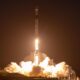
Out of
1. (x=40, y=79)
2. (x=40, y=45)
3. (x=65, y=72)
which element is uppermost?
(x=40, y=45)

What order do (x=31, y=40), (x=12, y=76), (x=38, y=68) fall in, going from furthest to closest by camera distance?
1. (x=31, y=40)
2. (x=38, y=68)
3. (x=12, y=76)

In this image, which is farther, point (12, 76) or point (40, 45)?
point (40, 45)

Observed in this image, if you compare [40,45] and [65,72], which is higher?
[40,45]

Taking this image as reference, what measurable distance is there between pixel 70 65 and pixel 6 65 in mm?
1671

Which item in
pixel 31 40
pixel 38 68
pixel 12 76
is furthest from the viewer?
pixel 31 40

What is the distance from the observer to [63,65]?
31.3ft

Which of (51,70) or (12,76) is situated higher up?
(51,70)

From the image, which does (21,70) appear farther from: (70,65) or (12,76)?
(12,76)

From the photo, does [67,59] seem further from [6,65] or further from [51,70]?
[6,65]

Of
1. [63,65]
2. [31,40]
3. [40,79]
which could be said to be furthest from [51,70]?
[40,79]

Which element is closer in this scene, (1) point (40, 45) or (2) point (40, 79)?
(2) point (40, 79)

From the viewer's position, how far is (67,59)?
10.1m

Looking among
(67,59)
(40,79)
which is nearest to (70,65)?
(67,59)

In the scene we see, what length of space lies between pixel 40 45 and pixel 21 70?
35.7 inches
